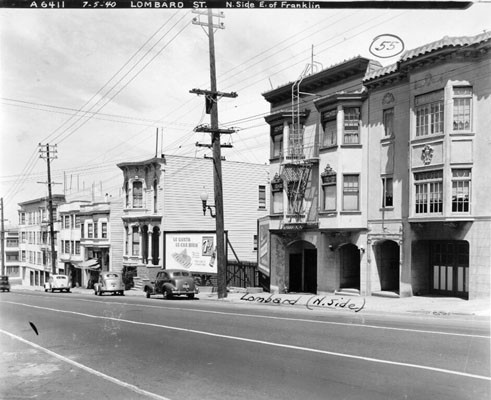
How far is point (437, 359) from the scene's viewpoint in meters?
9.35

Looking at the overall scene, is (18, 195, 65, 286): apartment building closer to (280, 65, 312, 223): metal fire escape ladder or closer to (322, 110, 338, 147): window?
(280, 65, 312, 223): metal fire escape ladder

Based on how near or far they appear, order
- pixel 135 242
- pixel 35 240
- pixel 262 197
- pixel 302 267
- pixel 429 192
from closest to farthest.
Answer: pixel 429 192 → pixel 302 267 → pixel 135 242 → pixel 262 197 → pixel 35 240

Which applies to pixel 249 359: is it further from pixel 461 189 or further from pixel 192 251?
pixel 192 251

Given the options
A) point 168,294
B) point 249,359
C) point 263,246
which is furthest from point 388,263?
point 249,359

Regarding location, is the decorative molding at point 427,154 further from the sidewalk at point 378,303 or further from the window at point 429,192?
the sidewalk at point 378,303

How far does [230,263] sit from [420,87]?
1803cm

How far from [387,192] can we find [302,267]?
8224mm

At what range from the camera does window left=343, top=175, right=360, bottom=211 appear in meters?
25.5

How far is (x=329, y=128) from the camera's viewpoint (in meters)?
26.8

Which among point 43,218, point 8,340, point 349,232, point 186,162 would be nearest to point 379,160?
point 349,232

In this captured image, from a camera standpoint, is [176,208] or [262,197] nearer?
[176,208]

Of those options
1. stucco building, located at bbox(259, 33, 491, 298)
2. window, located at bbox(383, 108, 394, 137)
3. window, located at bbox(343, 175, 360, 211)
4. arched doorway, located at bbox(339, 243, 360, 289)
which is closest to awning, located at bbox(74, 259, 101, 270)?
stucco building, located at bbox(259, 33, 491, 298)

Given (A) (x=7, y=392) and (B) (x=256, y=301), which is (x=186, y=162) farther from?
(A) (x=7, y=392)

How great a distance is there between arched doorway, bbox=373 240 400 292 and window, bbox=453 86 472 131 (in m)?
6.82
